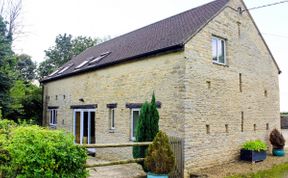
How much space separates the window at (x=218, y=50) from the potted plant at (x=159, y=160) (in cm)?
559

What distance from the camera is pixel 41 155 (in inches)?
234

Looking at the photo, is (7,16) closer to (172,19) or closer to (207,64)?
(172,19)

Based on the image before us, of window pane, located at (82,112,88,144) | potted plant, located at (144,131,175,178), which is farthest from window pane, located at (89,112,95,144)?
→ potted plant, located at (144,131,175,178)

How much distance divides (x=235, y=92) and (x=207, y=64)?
2.50 metres

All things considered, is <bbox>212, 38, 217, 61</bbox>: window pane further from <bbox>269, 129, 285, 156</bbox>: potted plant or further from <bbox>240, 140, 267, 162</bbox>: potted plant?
<bbox>269, 129, 285, 156</bbox>: potted plant

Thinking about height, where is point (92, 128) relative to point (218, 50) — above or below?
below

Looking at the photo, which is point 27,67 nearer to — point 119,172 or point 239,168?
point 119,172

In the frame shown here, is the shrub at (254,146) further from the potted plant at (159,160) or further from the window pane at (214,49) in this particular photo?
the potted plant at (159,160)

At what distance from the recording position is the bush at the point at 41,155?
5.84 metres

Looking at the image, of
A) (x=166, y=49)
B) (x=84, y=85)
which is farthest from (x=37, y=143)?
(x=84, y=85)

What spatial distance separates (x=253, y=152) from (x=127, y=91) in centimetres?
647

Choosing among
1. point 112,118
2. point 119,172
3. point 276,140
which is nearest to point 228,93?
point 276,140

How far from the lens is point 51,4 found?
2064 centimetres

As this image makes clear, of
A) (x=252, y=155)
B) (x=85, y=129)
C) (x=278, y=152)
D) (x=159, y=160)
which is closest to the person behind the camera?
(x=159, y=160)
